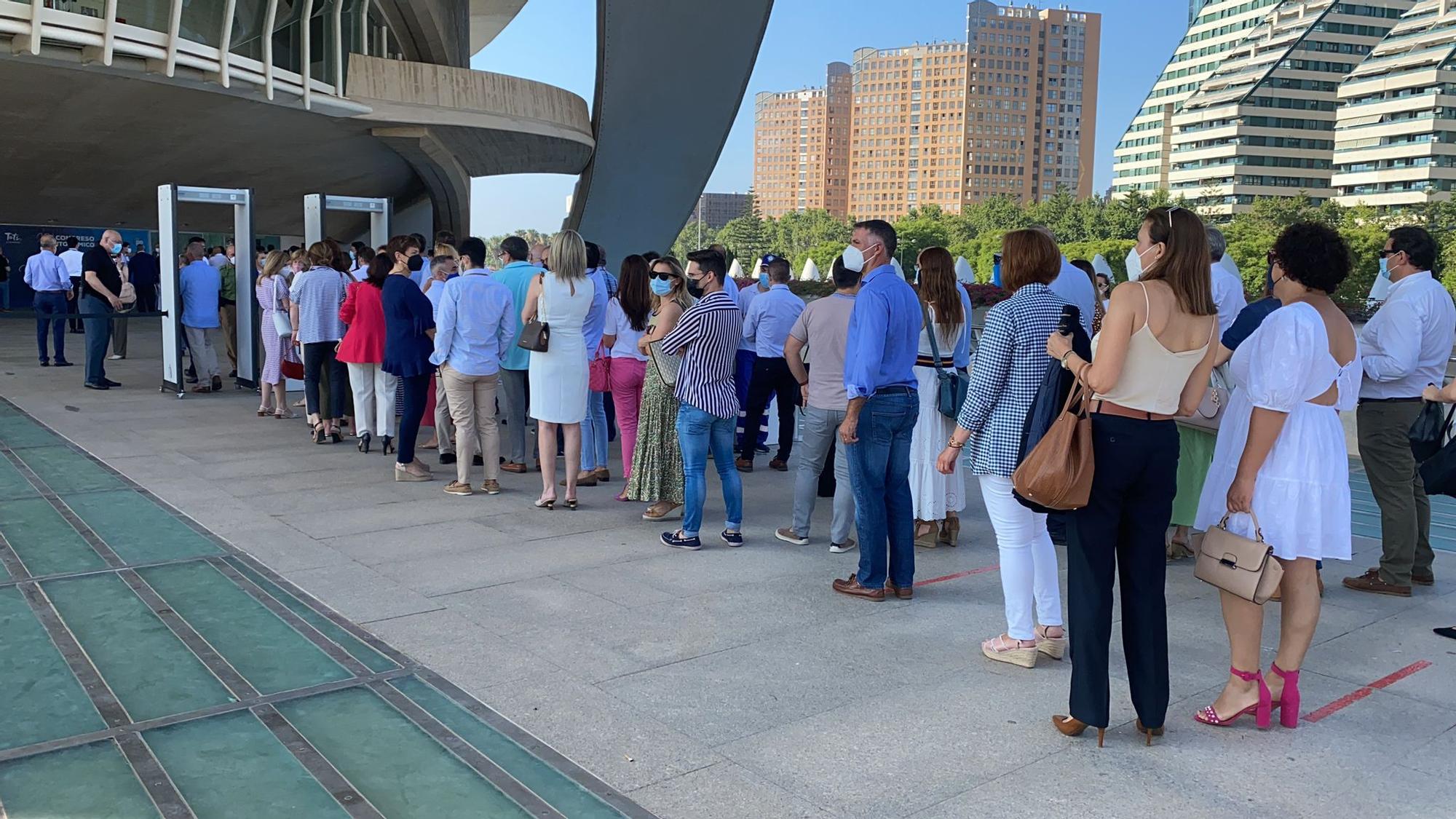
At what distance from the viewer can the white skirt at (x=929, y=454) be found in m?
7.03

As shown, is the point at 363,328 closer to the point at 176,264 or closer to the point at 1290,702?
the point at 176,264

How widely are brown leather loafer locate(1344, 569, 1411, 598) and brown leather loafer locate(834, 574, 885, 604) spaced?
106 inches

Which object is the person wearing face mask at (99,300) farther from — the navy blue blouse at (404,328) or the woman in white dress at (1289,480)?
the woman in white dress at (1289,480)

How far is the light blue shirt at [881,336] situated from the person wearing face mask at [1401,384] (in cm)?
244

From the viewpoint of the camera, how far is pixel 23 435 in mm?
10289

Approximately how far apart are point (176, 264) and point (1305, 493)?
1229 centimetres

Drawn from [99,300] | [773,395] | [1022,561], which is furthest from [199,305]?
[1022,561]

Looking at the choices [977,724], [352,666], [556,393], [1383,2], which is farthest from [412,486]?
[1383,2]

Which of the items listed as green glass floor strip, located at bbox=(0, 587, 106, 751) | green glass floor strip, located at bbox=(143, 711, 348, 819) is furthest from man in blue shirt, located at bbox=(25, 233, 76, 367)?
green glass floor strip, located at bbox=(143, 711, 348, 819)

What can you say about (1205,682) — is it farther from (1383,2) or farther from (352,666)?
(1383,2)

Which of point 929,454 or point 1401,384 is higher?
point 1401,384

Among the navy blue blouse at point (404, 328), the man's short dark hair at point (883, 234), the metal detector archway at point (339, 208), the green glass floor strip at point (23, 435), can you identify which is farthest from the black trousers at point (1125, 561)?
the metal detector archway at point (339, 208)

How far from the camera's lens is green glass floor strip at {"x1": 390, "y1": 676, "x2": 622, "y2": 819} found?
3.46 m

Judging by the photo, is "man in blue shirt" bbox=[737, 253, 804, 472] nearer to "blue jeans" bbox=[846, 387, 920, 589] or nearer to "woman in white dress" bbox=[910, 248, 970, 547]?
"woman in white dress" bbox=[910, 248, 970, 547]
